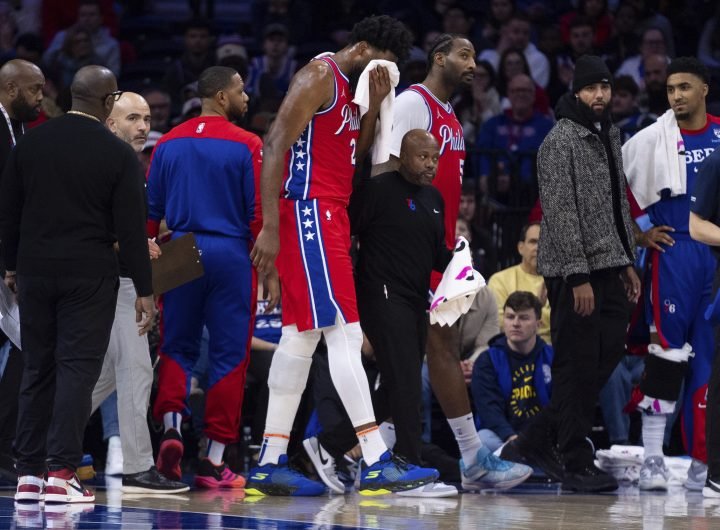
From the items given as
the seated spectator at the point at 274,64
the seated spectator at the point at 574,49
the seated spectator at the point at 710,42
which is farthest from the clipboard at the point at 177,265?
the seated spectator at the point at 710,42

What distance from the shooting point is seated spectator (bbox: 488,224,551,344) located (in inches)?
359

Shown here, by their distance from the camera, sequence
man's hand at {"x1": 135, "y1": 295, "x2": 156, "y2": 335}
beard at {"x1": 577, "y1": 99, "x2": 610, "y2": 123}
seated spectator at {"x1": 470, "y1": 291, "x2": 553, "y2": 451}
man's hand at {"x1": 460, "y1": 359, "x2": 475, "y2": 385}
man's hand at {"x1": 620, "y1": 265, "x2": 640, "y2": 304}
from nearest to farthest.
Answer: man's hand at {"x1": 135, "y1": 295, "x2": 156, "y2": 335}
beard at {"x1": 577, "y1": 99, "x2": 610, "y2": 123}
man's hand at {"x1": 620, "y1": 265, "x2": 640, "y2": 304}
seated spectator at {"x1": 470, "y1": 291, "x2": 553, "y2": 451}
man's hand at {"x1": 460, "y1": 359, "x2": 475, "y2": 385}

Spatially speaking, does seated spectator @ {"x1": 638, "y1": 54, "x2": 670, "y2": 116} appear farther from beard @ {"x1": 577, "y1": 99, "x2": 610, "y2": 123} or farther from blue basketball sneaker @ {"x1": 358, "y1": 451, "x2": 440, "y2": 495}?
blue basketball sneaker @ {"x1": 358, "y1": 451, "x2": 440, "y2": 495}

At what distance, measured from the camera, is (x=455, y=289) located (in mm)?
6602

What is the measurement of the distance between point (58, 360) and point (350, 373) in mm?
1278

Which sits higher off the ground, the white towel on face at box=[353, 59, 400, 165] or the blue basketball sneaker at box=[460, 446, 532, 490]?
the white towel on face at box=[353, 59, 400, 165]

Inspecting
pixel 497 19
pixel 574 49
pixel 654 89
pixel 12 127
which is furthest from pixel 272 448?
pixel 497 19

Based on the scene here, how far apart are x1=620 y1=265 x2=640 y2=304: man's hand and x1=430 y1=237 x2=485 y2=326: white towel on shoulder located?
102 cm

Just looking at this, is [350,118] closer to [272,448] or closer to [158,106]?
[272,448]

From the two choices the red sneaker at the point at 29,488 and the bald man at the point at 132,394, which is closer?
the red sneaker at the point at 29,488

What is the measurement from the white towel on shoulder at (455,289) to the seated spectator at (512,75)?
17.1ft

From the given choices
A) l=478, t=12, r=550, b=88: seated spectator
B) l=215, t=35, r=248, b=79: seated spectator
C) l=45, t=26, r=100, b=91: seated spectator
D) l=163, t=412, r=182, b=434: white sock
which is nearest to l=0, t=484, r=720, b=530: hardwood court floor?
l=163, t=412, r=182, b=434: white sock

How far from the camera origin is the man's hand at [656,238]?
7320 millimetres

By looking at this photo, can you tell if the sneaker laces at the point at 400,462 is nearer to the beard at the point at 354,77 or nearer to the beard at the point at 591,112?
the beard at the point at 354,77
